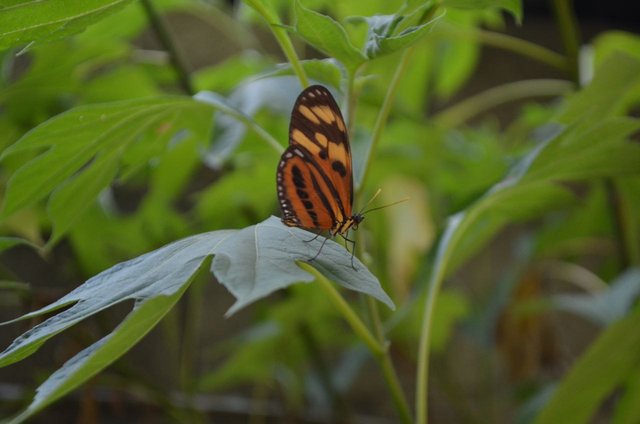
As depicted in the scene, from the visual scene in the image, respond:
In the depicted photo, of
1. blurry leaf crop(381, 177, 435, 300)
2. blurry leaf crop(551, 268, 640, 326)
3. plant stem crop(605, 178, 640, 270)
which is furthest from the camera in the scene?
blurry leaf crop(381, 177, 435, 300)

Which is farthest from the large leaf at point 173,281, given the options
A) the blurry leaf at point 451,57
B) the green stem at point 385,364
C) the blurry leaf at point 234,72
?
the blurry leaf at point 451,57

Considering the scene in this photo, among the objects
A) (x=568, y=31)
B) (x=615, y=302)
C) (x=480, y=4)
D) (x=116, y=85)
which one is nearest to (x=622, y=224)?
(x=615, y=302)

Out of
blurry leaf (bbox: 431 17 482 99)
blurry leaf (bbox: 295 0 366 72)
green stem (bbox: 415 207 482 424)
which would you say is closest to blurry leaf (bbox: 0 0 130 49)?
blurry leaf (bbox: 295 0 366 72)

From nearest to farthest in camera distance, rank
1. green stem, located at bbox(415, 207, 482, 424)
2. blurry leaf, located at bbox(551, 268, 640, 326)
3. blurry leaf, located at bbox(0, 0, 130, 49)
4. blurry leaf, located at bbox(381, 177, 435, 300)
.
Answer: blurry leaf, located at bbox(0, 0, 130, 49) → green stem, located at bbox(415, 207, 482, 424) → blurry leaf, located at bbox(551, 268, 640, 326) → blurry leaf, located at bbox(381, 177, 435, 300)

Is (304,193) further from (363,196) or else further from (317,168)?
(363,196)

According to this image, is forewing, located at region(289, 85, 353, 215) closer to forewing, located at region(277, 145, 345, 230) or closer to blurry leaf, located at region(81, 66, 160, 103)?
forewing, located at region(277, 145, 345, 230)

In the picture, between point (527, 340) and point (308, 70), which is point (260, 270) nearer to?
point (308, 70)

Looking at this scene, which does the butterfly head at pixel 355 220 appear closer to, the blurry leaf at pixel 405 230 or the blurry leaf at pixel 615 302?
the blurry leaf at pixel 615 302
